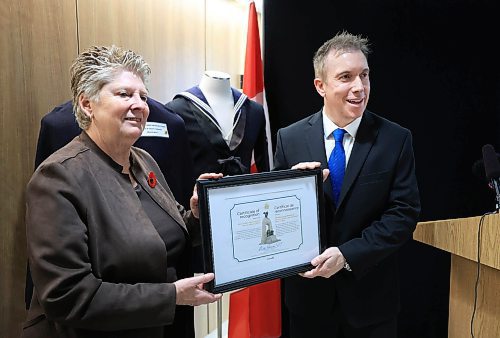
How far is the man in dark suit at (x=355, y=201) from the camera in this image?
59.2 inches

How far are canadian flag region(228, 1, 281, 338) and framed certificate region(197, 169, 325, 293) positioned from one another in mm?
1380

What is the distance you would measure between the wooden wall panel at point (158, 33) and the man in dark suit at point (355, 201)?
1048mm

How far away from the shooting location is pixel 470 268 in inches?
72.5

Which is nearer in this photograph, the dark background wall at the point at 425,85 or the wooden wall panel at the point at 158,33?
the wooden wall panel at the point at 158,33

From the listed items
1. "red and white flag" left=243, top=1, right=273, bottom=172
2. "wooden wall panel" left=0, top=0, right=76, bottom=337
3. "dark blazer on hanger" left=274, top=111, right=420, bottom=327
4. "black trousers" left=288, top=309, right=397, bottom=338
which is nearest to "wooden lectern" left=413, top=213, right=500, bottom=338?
"dark blazer on hanger" left=274, top=111, right=420, bottom=327

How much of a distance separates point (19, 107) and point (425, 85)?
7.44 ft

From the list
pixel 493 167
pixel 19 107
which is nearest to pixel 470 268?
pixel 493 167

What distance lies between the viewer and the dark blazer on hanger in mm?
1499

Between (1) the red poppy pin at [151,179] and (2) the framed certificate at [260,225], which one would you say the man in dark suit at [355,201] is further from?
(1) the red poppy pin at [151,179]

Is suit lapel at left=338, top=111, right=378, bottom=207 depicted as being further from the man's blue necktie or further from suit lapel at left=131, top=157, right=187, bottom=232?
suit lapel at left=131, top=157, right=187, bottom=232

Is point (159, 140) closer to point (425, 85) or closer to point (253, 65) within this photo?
point (253, 65)

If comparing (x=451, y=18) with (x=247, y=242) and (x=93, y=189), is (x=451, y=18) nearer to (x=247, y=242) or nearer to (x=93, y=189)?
(x=247, y=242)

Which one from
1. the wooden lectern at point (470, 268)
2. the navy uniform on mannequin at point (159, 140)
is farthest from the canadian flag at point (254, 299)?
the wooden lectern at point (470, 268)

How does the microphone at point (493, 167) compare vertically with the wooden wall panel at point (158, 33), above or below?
below
